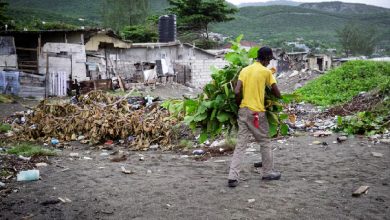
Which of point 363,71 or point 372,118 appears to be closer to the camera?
point 372,118

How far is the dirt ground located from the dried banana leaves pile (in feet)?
5.40

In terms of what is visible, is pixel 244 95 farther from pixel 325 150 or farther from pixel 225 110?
pixel 325 150

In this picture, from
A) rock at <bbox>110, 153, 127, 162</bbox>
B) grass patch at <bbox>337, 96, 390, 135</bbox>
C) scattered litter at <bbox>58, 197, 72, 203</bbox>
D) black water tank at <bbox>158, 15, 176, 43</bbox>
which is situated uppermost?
black water tank at <bbox>158, 15, 176, 43</bbox>

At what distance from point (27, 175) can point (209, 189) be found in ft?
8.23

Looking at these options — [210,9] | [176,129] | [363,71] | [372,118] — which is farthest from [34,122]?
[210,9]

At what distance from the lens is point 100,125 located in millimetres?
8641

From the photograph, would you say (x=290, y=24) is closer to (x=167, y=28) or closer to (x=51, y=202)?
(x=167, y=28)

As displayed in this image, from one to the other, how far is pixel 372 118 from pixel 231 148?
10.8 feet

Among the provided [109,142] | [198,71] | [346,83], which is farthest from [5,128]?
[198,71]

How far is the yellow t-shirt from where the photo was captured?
→ 460 cm

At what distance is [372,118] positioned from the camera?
26.8 ft

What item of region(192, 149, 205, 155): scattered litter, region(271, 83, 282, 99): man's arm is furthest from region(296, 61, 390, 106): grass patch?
region(271, 83, 282, 99): man's arm

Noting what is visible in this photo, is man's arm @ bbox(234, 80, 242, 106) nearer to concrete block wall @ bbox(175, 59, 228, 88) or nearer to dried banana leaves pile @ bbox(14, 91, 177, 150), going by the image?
dried banana leaves pile @ bbox(14, 91, 177, 150)

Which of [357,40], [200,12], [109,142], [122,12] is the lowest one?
[109,142]
